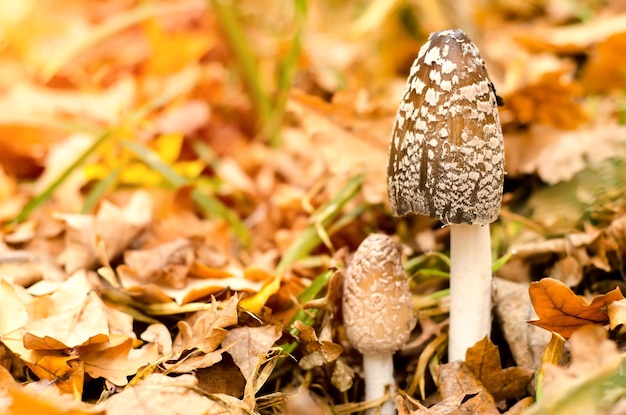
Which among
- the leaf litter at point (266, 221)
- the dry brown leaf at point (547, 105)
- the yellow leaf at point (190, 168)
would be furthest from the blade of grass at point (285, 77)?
the dry brown leaf at point (547, 105)

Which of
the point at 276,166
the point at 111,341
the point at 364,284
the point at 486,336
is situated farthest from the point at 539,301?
the point at 276,166

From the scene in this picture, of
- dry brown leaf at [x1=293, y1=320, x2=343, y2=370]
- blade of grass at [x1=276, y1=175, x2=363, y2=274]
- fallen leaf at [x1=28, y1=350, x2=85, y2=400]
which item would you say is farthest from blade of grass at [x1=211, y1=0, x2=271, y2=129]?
fallen leaf at [x1=28, y1=350, x2=85, y2=400]

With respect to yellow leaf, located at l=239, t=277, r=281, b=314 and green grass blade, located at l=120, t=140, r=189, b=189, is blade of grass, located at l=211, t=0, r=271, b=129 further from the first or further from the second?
yellow leaf, located at l=239, t=277, r=281, b=314

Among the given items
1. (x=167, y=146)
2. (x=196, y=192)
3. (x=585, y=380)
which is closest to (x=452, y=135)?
(x=585, y=380)

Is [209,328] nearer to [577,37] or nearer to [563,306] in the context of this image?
[563,306]

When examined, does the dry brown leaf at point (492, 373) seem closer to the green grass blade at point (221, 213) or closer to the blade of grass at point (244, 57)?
the green grass blade at point (221, 213)
